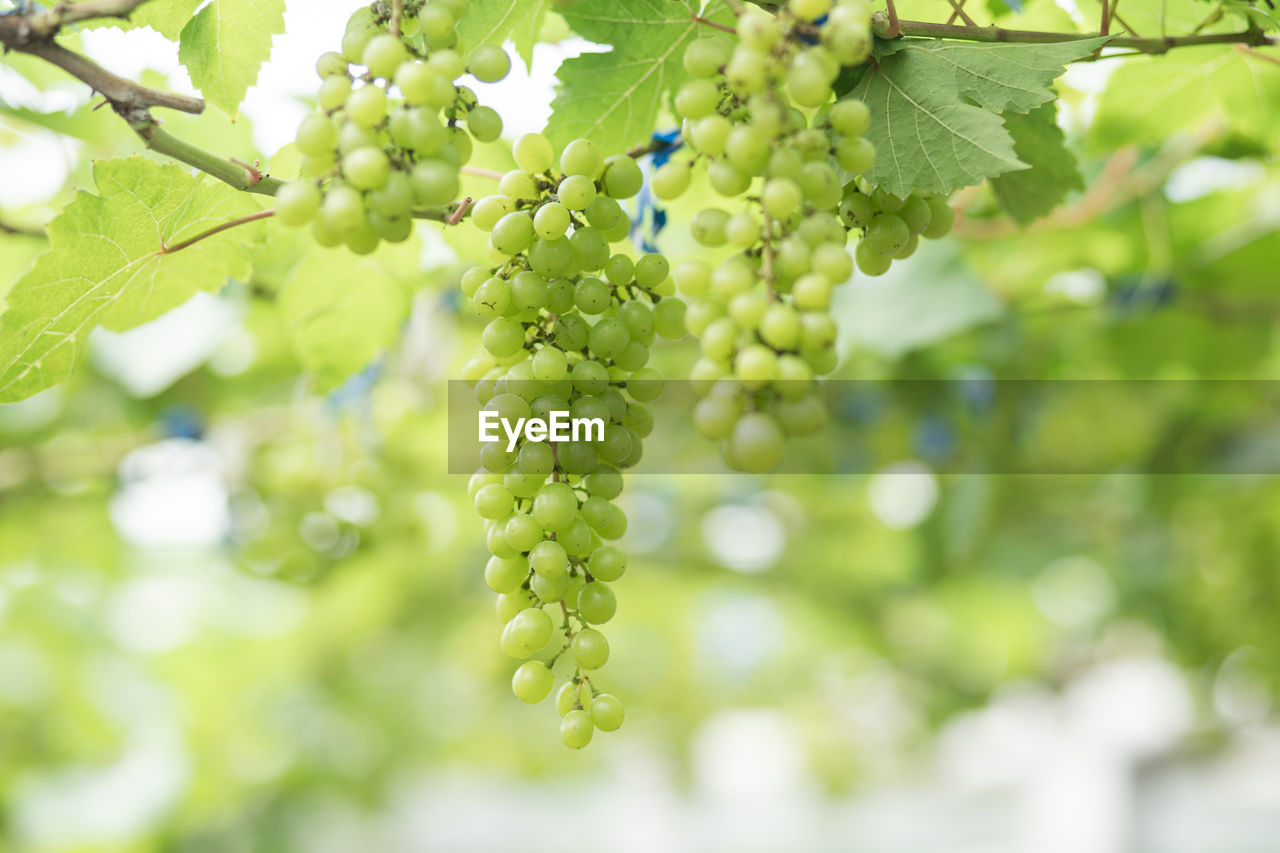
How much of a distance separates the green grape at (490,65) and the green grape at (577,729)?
30 cm

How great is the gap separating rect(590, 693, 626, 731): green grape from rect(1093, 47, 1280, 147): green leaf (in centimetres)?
76

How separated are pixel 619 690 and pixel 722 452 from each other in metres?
4.13

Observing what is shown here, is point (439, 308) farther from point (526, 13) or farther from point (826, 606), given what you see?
point (826, 606)

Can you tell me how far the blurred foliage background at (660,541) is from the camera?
114 cm

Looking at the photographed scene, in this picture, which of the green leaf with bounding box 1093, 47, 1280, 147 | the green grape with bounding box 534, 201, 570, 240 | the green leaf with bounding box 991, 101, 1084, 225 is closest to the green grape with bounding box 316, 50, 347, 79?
the green grape with bounding box 534, 201, 570, 240

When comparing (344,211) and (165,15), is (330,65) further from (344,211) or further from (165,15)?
(165,15)

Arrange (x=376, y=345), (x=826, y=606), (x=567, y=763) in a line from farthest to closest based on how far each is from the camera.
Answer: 1. (x=567, y=763)
2. (x=826, y=606)
3. (x=376, y=345)

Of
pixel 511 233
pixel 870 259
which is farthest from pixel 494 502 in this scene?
pixel 870 259

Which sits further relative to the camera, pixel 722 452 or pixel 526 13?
pixel 526 13

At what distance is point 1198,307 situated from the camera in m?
1.40

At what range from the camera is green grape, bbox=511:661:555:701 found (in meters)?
0.44

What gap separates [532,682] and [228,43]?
0.40 m

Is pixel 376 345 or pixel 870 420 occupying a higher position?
pixel 870 420

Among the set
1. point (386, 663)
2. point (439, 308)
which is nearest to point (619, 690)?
point (386, 663)
